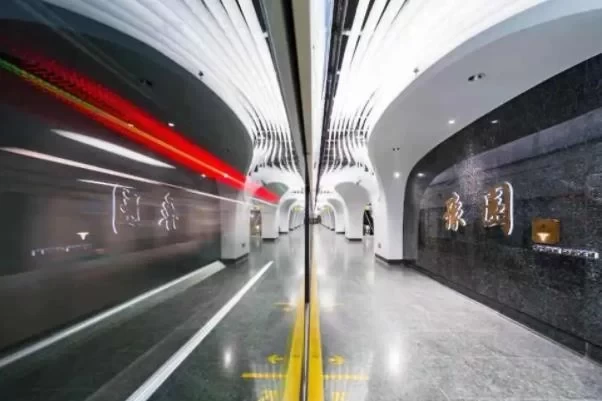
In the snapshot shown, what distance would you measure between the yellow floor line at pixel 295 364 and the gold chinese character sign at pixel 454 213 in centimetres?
419

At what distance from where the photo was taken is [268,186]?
6.53m

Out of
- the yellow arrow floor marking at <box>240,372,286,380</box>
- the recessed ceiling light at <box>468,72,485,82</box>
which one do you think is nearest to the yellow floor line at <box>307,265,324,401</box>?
the yellow arrow floor marking at <box>240,372,286,380</box>

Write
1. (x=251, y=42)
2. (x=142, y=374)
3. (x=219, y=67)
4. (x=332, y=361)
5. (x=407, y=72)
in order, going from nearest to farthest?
(x=142, y=374) < (x=251, y=42) < (x=219, y=67) < (x=332, y=361) < (x=407, y=72)

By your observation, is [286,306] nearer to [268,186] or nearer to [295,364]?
[295,364]

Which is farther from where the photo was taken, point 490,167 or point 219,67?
point 490,167

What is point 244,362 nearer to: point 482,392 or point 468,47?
point 482,392

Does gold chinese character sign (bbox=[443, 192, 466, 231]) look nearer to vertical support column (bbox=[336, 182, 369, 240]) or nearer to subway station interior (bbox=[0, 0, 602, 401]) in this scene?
subway station interior (bbox=[0, 0, 602, 401])

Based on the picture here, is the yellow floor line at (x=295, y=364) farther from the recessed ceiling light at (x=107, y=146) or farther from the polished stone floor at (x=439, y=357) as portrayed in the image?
the recessed ceiling light at (x=107, y=146)

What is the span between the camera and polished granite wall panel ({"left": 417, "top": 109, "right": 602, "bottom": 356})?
10.7 feet

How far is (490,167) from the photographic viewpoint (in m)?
5.09

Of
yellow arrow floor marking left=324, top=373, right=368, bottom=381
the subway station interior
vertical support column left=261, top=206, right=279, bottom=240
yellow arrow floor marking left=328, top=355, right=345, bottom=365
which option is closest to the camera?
the subway station interior

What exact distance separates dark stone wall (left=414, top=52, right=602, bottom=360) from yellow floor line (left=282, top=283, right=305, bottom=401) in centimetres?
328

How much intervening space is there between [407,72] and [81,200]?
3.54m

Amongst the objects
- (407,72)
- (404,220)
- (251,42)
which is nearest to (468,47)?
(407,72)
